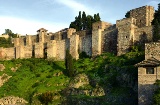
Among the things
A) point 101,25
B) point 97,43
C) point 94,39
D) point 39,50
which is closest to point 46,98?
point 97,43

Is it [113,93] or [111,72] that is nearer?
[113,93]

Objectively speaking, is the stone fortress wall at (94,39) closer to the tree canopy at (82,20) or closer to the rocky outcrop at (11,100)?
the tree canopy at (82,20)

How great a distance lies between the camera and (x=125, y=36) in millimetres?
43000

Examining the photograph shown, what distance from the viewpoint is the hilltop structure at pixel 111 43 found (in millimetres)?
31859

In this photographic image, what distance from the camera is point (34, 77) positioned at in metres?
47.0

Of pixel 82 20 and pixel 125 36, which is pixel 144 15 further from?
→ pixel 82 20

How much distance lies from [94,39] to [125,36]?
18.0ft

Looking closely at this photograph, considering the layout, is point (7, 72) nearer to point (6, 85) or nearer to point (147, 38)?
point (6, 85)

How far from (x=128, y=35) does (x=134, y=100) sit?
10.1 metres

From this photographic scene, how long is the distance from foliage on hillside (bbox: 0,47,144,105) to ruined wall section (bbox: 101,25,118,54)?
1.19 meters

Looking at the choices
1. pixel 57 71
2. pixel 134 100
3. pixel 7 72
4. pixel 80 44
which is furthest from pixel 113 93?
pixel 7 72

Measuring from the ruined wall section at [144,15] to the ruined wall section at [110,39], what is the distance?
9.45 ft

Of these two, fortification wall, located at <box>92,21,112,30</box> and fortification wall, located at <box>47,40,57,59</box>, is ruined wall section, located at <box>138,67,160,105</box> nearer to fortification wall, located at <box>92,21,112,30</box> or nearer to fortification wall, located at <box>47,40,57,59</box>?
fortification wall, located at <box>92,21,112,30</box>

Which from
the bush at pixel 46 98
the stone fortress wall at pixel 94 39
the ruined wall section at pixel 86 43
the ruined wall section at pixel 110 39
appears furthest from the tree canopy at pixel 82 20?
the bush at pixel 46 98
